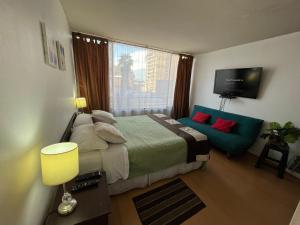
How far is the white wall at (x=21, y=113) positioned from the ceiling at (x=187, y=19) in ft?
4.04

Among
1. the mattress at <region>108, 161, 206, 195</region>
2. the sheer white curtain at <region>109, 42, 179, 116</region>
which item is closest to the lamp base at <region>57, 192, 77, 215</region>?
the mattress at <region>108, 161, 206, 195</region>

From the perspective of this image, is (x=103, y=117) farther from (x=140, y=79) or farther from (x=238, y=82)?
(x=238, y=82)

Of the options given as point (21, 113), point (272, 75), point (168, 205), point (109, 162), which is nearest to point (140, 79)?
point (109, 162)

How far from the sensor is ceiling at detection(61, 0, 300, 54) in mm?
1715

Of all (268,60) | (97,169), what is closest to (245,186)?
(97,169)

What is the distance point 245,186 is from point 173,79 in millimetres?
3357

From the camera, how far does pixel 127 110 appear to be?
3928 mm

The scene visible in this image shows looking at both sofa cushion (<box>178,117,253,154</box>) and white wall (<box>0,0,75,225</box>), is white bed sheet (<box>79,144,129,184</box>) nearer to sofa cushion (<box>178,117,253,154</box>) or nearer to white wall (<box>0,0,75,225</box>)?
white wall (<box>0,0,75,225</box>)

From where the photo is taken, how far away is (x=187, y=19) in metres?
2.11

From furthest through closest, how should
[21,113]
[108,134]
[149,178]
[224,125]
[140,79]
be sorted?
[140,79] → [224,125] → [149,178] → [108,134] → [21,113]

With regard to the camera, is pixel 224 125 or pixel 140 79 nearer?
pixel 224 125

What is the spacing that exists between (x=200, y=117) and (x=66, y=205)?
3.48 metres

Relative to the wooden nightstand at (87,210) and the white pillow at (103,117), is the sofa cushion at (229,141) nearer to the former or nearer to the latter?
the white pillow at (103,117)

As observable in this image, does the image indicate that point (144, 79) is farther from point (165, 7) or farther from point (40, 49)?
point (40, 49)
